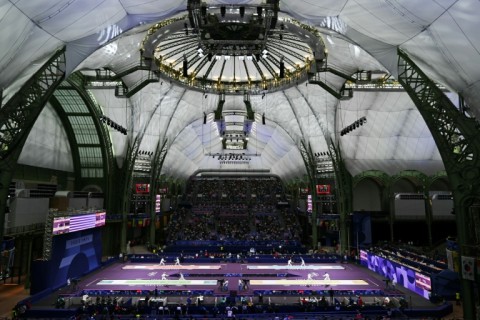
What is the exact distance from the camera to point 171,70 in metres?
33.0

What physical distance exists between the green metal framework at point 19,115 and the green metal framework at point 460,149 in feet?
60.8

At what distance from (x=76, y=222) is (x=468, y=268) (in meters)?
26.9

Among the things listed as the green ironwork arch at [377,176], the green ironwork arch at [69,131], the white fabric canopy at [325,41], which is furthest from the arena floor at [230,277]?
the white fabric canopy at [325,41]

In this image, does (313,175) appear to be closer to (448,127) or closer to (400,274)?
(400,274)

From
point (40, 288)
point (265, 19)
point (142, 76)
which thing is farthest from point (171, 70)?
point (40, 288)

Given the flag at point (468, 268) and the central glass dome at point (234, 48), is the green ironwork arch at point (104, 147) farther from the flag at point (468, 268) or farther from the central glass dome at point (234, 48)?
the flag at point (468, 268)

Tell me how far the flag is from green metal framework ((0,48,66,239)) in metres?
21.2

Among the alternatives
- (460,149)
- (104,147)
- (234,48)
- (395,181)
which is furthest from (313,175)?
(460,149)

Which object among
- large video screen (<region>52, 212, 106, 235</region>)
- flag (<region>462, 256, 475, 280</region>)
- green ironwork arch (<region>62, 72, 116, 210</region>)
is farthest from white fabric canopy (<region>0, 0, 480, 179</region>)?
large video screen (<region>52, 212, 106, 235</region>)

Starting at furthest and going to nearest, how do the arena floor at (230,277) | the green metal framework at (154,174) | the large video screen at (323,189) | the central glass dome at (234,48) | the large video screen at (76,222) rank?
the green metal framework at (154,174) < the large video screen at (323,189) < the arena floor at (230,277) < the large video screen at (76,222) < the central glass dome at (234,48)

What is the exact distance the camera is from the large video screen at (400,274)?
78.0ft

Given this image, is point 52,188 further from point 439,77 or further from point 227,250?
point 439,77

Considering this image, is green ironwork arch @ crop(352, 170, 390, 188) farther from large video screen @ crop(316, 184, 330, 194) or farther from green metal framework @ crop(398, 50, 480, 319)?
green metal framework @ crop(398, 50, 480, 319)

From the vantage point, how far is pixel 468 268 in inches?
617
